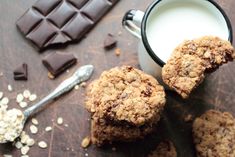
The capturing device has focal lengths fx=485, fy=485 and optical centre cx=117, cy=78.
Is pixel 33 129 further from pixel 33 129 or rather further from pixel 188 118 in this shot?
pixel 188 118

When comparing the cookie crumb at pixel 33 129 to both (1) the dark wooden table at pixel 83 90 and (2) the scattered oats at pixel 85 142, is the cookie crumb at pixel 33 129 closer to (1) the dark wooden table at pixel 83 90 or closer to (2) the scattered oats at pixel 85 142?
(1) the dark wooden table at pixel 83 90

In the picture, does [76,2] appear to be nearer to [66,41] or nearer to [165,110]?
[66,41]

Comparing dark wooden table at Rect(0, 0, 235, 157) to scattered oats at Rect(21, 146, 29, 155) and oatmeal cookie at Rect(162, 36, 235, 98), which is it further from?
oatmeal cookie at Rect(162, 36, 235, 98)

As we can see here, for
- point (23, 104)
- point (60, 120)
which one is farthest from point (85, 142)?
point (23, 104)

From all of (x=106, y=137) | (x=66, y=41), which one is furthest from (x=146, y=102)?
(x=66, y=41)

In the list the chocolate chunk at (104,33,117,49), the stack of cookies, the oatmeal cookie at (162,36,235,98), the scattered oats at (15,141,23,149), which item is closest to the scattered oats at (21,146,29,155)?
the scattered oats at (15,141,23,149)

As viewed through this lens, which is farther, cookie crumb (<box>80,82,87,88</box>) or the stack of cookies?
cookie crumb (<box>80,82,87,88</box>)

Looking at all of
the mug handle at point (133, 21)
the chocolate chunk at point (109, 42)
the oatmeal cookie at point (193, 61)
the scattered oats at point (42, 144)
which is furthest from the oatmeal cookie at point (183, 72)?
the scattered oats at point (42, 144)
